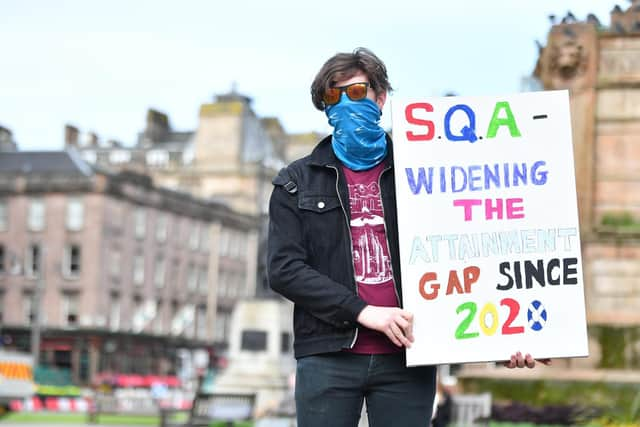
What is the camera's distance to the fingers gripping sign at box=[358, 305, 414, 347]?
3830mm

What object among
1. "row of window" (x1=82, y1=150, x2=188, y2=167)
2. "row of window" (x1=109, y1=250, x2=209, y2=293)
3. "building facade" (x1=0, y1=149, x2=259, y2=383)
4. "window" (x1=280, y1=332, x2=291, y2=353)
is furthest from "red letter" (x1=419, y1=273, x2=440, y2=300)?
"row of window" (x1=82, y1=150, x2=188, y2=167)

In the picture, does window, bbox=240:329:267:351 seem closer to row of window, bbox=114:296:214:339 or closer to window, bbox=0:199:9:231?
row of window, bbox=114:296:214:339

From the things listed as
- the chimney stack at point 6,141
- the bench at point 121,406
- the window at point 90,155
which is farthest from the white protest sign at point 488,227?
the window at point 90,155

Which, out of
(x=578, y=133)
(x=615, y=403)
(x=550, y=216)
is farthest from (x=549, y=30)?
(x=550, y=216)

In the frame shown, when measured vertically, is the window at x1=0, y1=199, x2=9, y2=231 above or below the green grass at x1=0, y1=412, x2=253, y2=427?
above

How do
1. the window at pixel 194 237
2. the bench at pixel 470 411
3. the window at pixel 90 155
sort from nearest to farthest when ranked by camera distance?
the bench at pixel 470 411 < the window at pixel 194 237 < the window at pixel 90 155

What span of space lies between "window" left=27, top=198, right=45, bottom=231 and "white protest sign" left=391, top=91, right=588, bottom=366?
234 feet

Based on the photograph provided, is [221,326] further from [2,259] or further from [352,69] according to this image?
[352,69]

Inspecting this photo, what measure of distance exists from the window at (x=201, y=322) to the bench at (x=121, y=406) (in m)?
47.9

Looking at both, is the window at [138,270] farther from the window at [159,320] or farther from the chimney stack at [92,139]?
the chimney stack at [92,139]

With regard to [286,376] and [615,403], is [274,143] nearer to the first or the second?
[286,376]

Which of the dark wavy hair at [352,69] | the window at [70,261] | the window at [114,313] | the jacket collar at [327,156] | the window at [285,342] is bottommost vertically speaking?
the jacket collar at [327,156]

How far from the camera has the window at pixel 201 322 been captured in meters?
84.8

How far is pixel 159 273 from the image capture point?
79.4m
